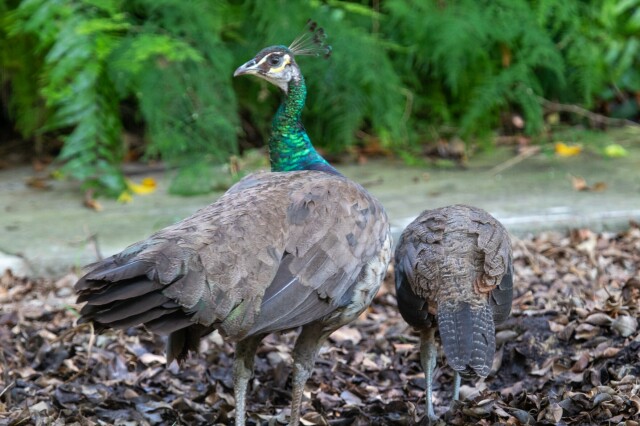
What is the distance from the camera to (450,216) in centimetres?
418

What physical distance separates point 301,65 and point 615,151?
7.89 feet

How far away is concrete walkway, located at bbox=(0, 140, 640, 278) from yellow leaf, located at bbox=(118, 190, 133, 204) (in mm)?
50

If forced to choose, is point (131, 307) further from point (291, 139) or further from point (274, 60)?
point (274, 60)

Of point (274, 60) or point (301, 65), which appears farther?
point (301, 65)

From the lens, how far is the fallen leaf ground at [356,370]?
4.05 metres

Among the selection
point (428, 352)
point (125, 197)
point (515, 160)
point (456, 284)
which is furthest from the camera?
point (515, 160)

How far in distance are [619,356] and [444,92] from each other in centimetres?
400

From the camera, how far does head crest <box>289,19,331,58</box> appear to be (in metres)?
4.90

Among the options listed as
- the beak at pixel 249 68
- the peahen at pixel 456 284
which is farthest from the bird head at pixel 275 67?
the peahen at pixel 456 284

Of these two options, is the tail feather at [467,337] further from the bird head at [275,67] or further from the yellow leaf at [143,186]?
the yellow leaf at [143,186]

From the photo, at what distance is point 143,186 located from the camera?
6.98m

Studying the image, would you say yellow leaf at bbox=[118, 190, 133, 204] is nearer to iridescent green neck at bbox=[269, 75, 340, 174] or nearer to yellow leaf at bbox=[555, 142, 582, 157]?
iridescent green neck at bbox=[269, 75, 340, 174]

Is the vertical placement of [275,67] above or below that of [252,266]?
above

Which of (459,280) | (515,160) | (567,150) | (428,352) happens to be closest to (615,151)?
(567,150)
